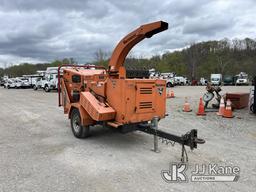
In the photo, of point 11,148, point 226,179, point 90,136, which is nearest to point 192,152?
point 226,179

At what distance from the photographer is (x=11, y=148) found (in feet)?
19.7

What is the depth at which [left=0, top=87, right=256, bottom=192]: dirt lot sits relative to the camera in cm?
400

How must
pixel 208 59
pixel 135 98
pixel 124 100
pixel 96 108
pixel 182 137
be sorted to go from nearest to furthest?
pixel 182 137 → pixel 124 100 → pixel 135 98 → pixel 96 108 → pixel 208 59

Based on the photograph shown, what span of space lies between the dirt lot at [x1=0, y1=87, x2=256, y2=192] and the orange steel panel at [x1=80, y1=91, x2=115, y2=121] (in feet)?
2.63

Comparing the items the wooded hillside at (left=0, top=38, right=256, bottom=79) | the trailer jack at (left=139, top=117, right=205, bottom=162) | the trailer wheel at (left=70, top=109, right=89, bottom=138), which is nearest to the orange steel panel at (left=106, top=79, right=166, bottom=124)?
the trailer jack at (left=139, top=117, right=205, bottom=162)

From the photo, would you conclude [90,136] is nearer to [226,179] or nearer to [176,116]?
[226,179]

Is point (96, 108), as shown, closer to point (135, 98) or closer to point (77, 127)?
point (135, 98)

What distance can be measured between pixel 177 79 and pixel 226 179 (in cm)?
4051

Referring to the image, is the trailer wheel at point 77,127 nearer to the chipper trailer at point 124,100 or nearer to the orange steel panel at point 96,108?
the chipper trailer at point 124,100
